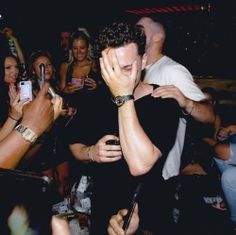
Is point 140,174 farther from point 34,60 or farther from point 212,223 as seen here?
point 34,60

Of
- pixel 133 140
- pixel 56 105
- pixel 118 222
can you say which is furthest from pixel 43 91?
pixel 118 222

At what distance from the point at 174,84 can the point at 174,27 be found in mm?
9768

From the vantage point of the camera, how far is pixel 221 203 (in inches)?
167

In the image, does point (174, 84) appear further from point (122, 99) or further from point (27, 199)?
point (27, 199)

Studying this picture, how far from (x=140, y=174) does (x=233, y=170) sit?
7.45 ft

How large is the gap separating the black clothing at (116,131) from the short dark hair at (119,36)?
1.16ft

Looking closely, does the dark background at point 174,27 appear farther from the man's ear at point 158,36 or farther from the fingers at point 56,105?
the fingers at point 56,105

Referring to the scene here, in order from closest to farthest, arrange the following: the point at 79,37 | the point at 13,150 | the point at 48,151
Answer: the point at 13,150 → the point at 48,151 → the point at 79,37

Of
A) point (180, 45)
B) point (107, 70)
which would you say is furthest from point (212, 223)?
point (180, 45)

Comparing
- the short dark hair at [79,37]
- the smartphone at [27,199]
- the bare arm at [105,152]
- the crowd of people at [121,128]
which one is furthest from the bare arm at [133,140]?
the short dark hair at [79,37]

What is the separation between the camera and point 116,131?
6.93 feet

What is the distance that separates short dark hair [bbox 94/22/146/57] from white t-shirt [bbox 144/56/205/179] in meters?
0.93

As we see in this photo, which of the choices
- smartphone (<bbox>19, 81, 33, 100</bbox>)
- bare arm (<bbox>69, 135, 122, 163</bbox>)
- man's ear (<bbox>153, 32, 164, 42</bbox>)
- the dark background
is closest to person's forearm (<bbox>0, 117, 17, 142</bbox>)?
smartphone (<bbox>19, 81, 33, 100</bbox>)

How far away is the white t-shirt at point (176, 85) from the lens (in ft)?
9.25
